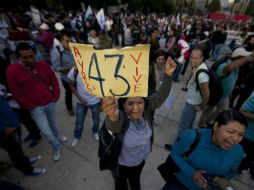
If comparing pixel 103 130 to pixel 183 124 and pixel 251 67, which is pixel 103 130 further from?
pixel 251 67

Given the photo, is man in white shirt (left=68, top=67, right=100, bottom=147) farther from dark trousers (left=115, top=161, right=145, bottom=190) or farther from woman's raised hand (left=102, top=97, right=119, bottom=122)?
woman's raised hand (left=102, top=97, right=119, bottom=122)

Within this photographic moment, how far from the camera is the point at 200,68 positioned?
2.33 metres

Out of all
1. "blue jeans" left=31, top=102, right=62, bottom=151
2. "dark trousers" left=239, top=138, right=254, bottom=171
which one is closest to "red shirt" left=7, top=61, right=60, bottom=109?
"blue jeans" left=31, top=102, right=62, bottom=151

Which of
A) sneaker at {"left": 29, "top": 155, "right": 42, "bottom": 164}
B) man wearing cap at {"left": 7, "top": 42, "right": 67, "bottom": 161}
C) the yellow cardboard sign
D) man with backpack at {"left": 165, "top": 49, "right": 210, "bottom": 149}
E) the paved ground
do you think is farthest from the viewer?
sneaker at {"left": 29, "top": 155, "right": 42, "bottom": 164}

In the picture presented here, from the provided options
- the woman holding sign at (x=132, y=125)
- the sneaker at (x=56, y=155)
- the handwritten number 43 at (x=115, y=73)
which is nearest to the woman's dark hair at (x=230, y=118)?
the woman holding sign at (x=132, y=125)

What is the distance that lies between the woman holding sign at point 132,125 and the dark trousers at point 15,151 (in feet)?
4.41

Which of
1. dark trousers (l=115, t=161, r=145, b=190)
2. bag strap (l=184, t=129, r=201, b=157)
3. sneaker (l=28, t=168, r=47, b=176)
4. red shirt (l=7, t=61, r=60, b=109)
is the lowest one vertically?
sneaker (l=28, t=168, r=47, b=176)

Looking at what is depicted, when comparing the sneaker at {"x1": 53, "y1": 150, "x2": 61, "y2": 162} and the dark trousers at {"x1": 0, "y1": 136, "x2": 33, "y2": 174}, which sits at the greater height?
the dark trousers at {"x1": 0, "y1": 136, "x2": 33, "y2": 174}

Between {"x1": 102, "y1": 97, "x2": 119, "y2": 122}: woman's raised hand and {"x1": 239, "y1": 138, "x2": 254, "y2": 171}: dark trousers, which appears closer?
{"x1": 102, "y1": 97, "x2": 119, "y2": 122}: woman's raised hand

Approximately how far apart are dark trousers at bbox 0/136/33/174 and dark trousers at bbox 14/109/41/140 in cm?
75

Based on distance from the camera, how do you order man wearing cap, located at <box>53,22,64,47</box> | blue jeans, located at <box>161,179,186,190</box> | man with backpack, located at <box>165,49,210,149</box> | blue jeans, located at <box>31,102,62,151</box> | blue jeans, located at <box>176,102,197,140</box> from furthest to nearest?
man wearing cap, located at <box>53,22,64,47</box>, blue jeans, located at <box>176,102,197,140</box>, blue jeans, located at <box>31,102,62,151</box>, man with backpack, located at <box>165,49,210,149</box>, blue jeans, located at <box>161,179,186,190</box>

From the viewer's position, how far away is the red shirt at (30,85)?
2148 millimetres

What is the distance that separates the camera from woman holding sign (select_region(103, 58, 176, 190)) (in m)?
1.41

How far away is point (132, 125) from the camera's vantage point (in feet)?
5.36
